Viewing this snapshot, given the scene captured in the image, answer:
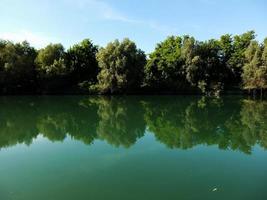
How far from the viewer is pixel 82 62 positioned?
51875 mm

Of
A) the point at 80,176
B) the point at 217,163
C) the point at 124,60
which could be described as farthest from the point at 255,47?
the point at 80,176

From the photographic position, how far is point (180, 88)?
1881 inches

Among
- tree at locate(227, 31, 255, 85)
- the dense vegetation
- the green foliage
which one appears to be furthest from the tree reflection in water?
tree at locate(227, 31, 255, 85)

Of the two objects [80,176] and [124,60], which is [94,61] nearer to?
[124,60]

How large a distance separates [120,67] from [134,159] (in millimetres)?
34801

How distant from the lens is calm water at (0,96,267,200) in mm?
8008

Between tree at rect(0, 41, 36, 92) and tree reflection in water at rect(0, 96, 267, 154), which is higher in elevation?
tree at rect(0, 41, 36, 92)

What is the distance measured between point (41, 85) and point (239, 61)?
1122 inches

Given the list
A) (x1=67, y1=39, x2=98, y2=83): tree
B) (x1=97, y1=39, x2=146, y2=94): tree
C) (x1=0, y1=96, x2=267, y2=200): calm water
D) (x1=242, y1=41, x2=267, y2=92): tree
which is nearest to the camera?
(x1=0, y1=96, x2=267, y2=200): calm water

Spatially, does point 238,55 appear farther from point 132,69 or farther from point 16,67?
point 16,67

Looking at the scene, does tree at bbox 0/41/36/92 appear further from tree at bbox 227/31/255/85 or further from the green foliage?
tree at bbox 227/31/255/85

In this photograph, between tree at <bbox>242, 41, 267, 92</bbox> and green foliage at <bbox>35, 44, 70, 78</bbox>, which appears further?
green foliage at <bbox>35, 44, 70, 78</bbox>

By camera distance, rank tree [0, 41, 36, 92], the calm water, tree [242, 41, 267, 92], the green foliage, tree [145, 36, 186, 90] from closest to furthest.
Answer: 1. the calm water
2. tree [242, 41, 267, 92]
3. tree [0, 41, 36, 92]
4. the green foliage
5. tree [145, 36, 186, 90]

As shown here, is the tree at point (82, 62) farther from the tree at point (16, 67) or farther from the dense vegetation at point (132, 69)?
the tree at point (16, 67)
